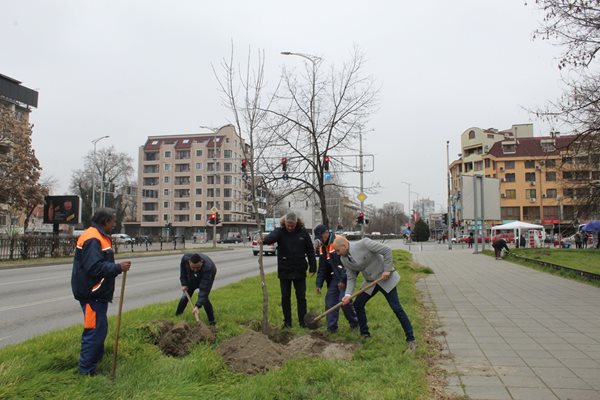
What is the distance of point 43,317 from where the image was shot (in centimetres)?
859

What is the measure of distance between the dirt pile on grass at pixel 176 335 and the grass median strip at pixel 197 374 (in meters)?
0.10

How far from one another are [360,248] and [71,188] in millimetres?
78127

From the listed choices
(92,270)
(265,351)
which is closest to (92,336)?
(92,270)

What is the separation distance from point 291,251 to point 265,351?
203 cm

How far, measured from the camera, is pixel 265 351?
5.19m

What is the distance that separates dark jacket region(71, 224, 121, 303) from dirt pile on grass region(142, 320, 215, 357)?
131 cm

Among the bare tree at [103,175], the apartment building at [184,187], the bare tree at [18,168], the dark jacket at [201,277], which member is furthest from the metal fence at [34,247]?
the apartment building at [184,187]

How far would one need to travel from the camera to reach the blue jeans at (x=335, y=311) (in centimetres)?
679

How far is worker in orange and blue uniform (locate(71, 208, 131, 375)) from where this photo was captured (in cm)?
423

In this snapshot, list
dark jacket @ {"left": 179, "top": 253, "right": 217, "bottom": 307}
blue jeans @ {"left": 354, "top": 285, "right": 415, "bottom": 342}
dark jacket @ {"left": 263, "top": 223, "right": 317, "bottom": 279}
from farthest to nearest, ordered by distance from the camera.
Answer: dark jacket @ {"left": 263, "top": 223, "right": 317, "bottom": 279}, dark jacket @ {"left": 179, "top": 253, "right": 217, "bottom": 307}, blue jeans @ {"left": 354, "top": 285, "right": 415, "bottom": 342}

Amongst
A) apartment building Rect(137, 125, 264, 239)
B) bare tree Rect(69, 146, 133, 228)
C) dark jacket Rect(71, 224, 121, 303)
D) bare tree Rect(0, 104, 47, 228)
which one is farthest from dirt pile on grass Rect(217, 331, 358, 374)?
apartment building Rect(137, 125, 264, 239)

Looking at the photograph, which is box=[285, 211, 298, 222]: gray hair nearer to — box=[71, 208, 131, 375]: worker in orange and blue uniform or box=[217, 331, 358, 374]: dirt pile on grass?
box=[217, 331, 358, 374]: dirt pile on grass

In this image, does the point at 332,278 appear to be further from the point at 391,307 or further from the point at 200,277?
the point at 200,277

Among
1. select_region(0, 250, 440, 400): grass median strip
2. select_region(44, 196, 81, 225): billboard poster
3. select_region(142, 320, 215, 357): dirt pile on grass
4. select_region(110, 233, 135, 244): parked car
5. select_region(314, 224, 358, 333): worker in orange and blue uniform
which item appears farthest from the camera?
select_region(110, 233, 135, 244): parked car
